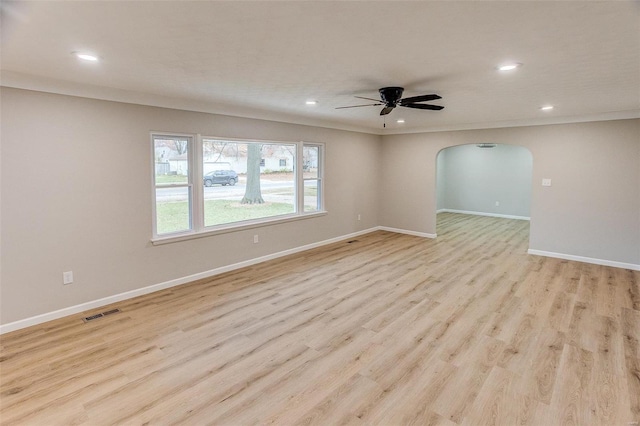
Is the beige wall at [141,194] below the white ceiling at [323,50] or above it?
below

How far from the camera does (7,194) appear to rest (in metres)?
3.34

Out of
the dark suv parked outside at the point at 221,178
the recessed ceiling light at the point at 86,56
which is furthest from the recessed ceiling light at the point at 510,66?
the dark suv parked outside at the point at 221,178

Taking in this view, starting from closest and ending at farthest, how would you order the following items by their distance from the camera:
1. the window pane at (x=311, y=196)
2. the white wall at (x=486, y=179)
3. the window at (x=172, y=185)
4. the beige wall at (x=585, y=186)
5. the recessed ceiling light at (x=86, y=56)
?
the recessed ceiling light at (x=86, y=56), the window at (x=172, y=185), the beige wall at (x=585, y=186), the window pane at (x=311, y=196), the white wall at (x=486, y=179)

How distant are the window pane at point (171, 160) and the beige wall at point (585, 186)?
525cm

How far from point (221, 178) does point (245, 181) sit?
0.48 metres

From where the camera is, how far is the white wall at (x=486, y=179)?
9.93 meters

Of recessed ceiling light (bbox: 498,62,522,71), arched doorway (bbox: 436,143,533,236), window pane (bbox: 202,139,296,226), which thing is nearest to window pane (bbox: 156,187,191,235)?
window pane (bbox: 202,139,296,226)

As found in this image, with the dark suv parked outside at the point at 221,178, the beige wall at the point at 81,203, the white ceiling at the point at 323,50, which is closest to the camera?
the white ceiling at the point at 323,50

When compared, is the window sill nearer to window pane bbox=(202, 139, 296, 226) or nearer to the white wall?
window pane bbox=(202, 139, 296, 226)

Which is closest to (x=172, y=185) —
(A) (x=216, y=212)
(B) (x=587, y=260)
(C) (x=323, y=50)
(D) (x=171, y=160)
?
(D) (x=171, y=160)

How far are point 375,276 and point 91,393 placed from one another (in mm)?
3606

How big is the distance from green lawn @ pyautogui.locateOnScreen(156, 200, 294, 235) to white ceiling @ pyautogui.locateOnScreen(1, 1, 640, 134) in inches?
53.4

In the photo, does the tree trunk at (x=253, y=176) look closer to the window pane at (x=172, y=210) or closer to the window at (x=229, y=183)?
the window at (x=229, y=183)

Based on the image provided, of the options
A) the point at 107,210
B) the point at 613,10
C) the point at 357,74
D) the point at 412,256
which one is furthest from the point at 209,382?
the point at 412,256
